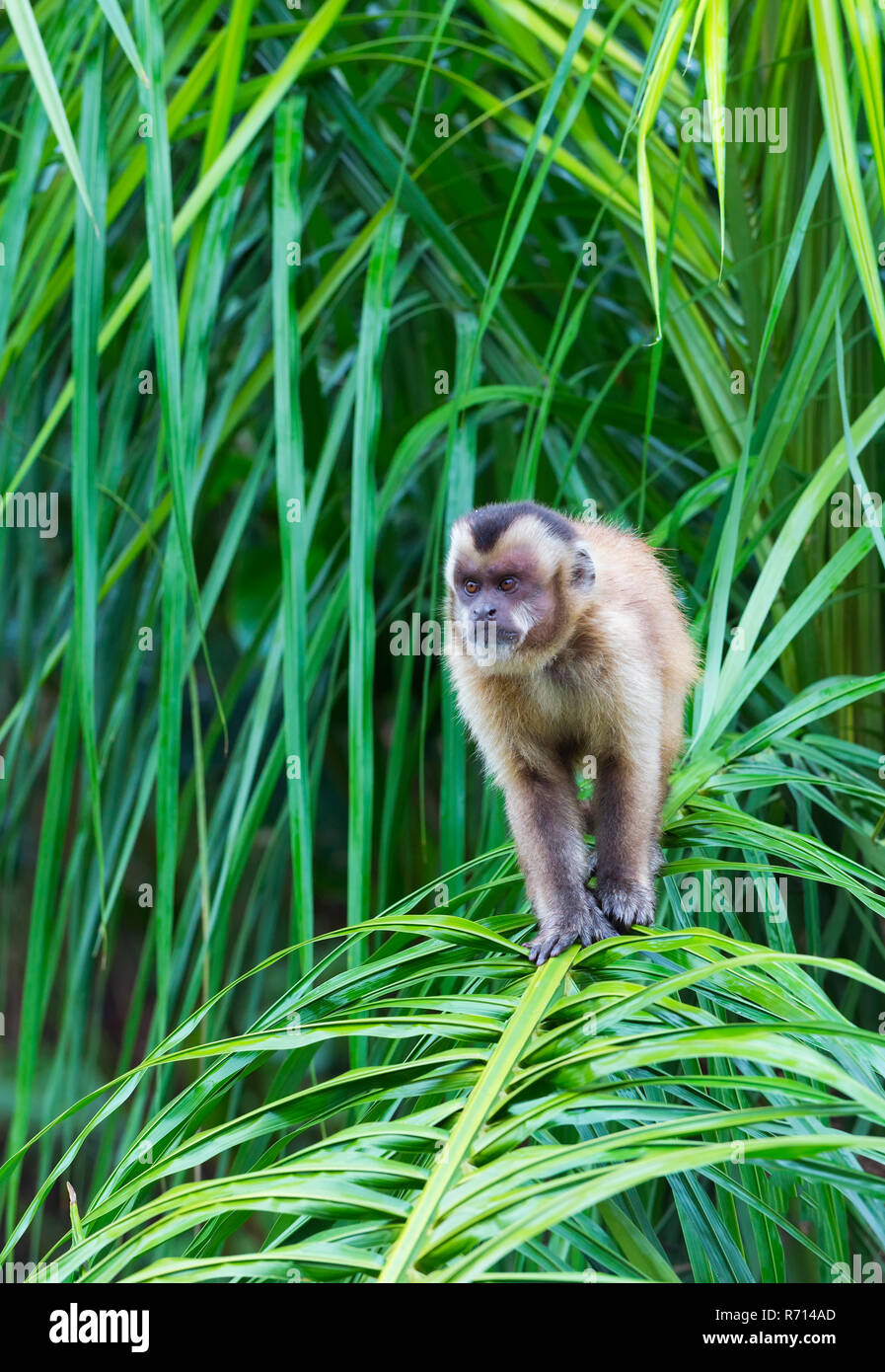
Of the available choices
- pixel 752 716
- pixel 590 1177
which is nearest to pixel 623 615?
pixel 752 716

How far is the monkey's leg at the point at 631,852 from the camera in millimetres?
1432

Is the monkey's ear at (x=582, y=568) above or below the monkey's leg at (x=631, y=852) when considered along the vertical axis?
above

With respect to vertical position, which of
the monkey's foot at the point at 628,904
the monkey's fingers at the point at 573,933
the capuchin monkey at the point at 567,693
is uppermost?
the capuchin monkey at the point at 567,693

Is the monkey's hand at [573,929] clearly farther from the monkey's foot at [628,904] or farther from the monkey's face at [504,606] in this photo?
the monkey's face at [504,606]

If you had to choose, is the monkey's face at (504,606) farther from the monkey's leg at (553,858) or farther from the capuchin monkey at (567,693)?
the monkey's leg at (553,858)

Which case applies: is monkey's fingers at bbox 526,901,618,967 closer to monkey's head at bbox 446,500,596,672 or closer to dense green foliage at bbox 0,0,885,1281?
dense green foliage at bbox 0,0,885,1281

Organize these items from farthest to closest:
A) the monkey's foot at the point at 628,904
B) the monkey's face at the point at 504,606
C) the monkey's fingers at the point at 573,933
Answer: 1. the monkey's face at the point at 504,606
2. the monkey's foot at the point at 628,904
3. the monkey's fingers at the point at 573,933

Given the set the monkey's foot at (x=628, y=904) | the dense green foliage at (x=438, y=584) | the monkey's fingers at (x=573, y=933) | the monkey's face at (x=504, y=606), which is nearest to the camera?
the dense green foliage at (x=438, y=584)

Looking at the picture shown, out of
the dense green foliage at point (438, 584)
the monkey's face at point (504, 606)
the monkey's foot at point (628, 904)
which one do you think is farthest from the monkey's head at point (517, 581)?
the monkey's foot at point (628, 904)

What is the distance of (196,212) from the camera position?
152 centimetres

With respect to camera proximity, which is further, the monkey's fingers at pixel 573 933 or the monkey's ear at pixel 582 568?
the monkey's ear at pixel 582 568

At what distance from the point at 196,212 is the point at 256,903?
1050 millimetres

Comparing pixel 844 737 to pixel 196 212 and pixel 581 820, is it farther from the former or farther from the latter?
pixel 196 212

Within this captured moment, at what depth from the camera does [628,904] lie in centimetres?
144
